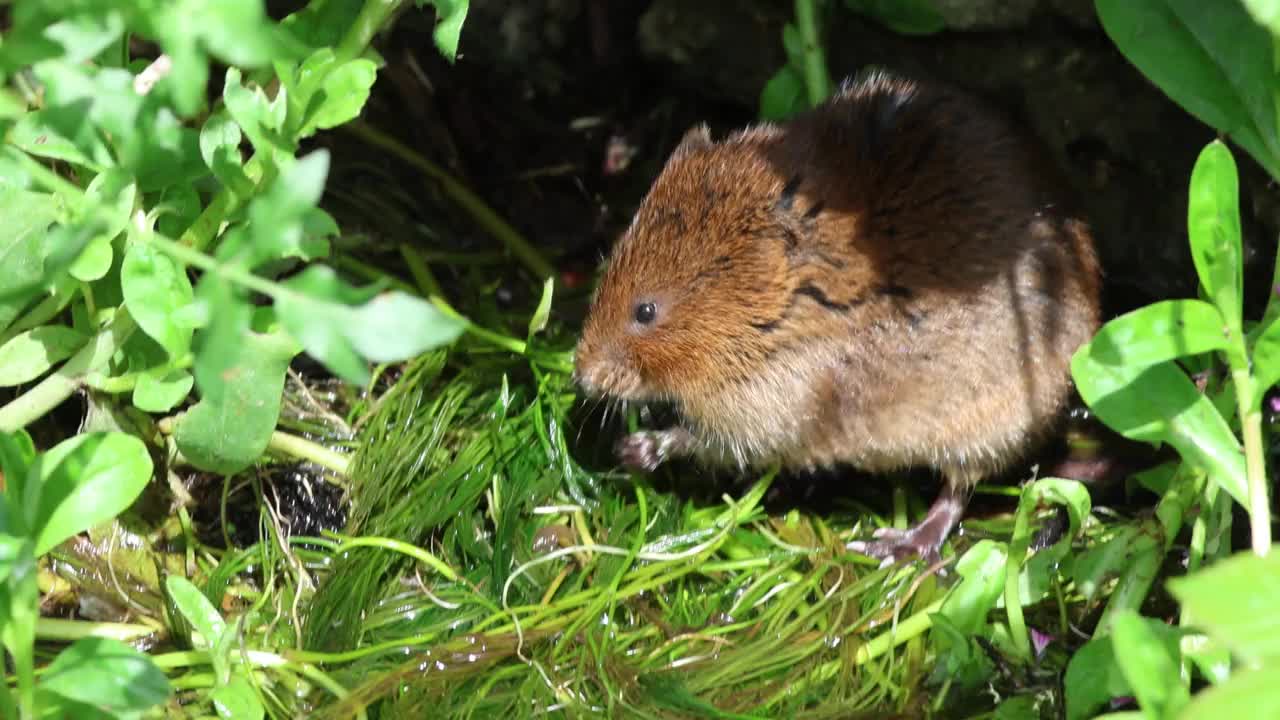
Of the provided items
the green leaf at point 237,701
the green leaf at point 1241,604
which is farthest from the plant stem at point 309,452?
the green leaf at point 1241,604

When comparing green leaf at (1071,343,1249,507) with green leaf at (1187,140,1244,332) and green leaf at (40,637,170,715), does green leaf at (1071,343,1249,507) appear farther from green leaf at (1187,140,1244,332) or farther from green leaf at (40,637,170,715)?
green leaf at (40,637,170,715)

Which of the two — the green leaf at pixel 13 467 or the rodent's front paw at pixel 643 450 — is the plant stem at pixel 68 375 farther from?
the rodent's front paw at pixel 643 450

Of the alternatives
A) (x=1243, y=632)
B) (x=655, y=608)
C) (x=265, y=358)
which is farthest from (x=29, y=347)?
(x=1243, y=632)

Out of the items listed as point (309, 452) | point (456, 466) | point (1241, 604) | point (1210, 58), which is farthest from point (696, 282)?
point (1241, 604)

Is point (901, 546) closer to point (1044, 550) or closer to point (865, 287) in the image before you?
point (1044, 550)

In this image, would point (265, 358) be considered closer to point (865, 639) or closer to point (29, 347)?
point (29, 347)

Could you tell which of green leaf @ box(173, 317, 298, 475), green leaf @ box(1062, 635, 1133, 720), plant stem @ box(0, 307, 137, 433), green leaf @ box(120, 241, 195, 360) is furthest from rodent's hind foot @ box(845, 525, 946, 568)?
plant stem @ box(0, 307, 137, 433)

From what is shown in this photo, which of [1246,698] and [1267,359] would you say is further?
[1267,359]
